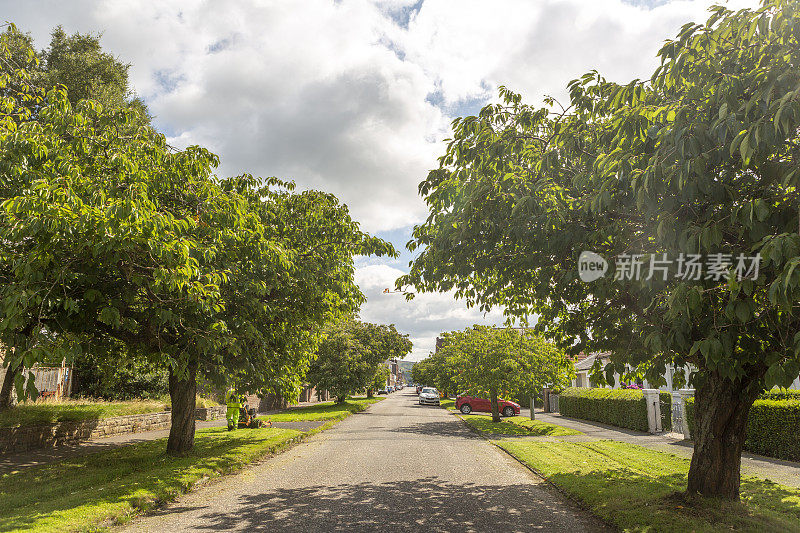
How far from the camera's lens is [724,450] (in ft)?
23.1

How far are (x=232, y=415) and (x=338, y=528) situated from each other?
13551 mm

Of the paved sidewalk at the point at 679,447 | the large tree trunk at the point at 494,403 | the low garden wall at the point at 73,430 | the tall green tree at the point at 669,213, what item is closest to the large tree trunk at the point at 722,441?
the tall green tree at the point at 669,213

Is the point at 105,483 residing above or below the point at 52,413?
below

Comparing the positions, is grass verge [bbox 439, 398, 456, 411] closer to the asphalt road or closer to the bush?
the bush

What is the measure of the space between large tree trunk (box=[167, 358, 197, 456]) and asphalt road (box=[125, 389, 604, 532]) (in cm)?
212

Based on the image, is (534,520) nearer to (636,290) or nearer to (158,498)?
(636,290)

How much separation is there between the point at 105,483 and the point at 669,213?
9940mm

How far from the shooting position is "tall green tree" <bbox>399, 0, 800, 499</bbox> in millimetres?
4199

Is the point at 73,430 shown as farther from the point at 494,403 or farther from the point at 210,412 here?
the point at 494,403

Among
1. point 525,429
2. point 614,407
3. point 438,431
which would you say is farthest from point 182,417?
point 614,407

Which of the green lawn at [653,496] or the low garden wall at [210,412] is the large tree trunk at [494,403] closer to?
the green lawn at [653,496]

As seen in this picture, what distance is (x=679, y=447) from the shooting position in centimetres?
1496

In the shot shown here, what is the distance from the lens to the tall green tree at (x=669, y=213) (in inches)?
165

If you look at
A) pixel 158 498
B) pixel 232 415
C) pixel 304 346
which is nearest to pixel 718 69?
pixel 158 498
